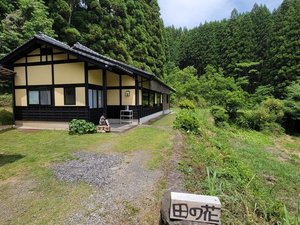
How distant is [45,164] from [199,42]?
135ft

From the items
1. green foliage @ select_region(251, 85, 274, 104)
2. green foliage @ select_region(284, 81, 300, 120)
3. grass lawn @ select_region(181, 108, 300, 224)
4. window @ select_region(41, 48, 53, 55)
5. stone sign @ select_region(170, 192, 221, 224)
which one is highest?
window @ select_region(41, 48, 53, 55)

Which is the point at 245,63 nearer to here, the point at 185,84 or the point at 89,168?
the point at 185,84

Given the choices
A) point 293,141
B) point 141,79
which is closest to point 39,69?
point 141,79

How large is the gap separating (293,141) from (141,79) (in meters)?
11.6

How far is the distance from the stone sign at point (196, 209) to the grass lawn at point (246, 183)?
46 centimetres

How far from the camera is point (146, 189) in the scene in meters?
4.41

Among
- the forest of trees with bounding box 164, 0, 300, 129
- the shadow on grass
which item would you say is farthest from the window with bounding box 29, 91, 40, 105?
the forest of trees with bounding box 164, 0, 300, 129

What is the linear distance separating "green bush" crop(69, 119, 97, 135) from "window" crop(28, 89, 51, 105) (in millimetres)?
2266

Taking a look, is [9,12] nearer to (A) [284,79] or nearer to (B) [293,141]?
(B) [293,141]

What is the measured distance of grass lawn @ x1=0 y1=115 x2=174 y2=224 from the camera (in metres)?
3.62

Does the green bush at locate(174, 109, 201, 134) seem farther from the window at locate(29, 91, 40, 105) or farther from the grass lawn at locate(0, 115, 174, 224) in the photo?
the window at locate(29, 91, 40, 105)

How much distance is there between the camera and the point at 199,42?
140 ft

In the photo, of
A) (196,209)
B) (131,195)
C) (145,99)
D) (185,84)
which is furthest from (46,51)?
(185,84)

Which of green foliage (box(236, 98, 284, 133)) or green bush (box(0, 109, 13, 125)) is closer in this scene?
green bush (box(0, 109, 13, 125))
